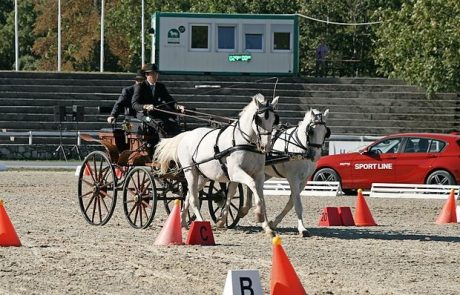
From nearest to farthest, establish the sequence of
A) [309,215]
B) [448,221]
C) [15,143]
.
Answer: [448,221] < [309,215] < [15,143]

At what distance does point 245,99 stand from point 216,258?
37.4 meters

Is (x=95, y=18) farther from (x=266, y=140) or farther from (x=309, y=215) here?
(x=266, y=140)

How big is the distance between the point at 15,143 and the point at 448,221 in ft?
97.6

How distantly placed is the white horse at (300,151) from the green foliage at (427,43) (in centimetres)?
2323

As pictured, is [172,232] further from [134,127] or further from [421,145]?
[421,145]

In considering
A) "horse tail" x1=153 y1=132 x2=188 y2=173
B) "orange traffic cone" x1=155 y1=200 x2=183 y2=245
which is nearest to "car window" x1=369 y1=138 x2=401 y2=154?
"horse tail" x1=153 y1=132 x2=188 y2=173

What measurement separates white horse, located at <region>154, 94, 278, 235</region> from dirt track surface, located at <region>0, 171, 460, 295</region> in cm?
72

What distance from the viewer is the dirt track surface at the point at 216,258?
13086mm

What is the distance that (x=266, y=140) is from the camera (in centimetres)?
1767

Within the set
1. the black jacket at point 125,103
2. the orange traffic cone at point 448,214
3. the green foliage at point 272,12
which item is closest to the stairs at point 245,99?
the green foliage at point 272,12

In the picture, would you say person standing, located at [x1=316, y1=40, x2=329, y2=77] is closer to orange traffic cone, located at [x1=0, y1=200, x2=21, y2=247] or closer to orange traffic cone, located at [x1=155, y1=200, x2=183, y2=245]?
orange traffic cone, located at [x1=155, y1=200, x2=183, y2=245]

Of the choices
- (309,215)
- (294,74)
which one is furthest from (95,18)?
(309,215)

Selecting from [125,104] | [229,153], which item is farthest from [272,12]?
[229,153]

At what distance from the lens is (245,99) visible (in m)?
52.5
